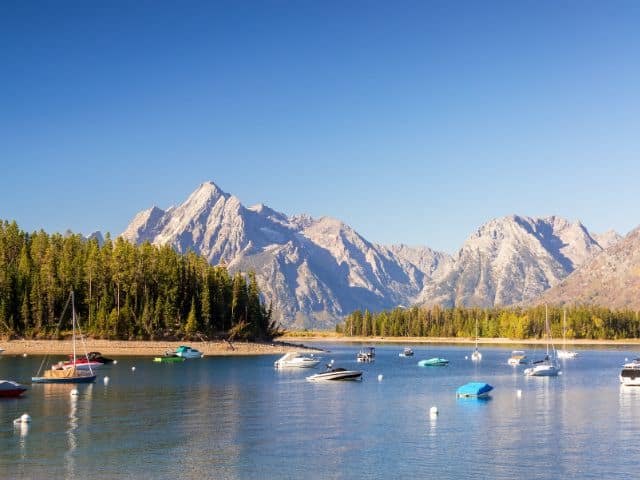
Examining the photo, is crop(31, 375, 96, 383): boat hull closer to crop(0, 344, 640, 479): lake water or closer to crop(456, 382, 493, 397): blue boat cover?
crop(0, 344, 640, 479): lake water

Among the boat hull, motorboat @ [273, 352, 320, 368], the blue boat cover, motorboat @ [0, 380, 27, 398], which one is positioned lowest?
motorboat @ [273, 352, 320, 368]

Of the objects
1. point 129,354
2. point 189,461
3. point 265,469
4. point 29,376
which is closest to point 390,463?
point 265,469

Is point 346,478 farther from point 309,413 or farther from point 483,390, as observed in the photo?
point 483,390

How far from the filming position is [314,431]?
73.1 metres

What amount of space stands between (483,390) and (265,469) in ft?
191

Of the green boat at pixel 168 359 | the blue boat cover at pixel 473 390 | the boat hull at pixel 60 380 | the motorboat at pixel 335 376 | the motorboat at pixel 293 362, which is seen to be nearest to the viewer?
the blue boat cover at pixel 473 390

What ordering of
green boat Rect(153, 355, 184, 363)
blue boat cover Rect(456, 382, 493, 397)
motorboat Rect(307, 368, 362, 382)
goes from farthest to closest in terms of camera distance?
green boat Rect(153, 355, 184, 363), motorboat Rect(307, 368, 362, 382), blue boat cover Rect(456, 382, 493, 397)

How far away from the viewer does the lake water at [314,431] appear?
55.9m

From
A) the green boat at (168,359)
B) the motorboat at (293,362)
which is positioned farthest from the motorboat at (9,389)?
the green boat at (168,359)

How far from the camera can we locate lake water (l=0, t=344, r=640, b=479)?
55.9m

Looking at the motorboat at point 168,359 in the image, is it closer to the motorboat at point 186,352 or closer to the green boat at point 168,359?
the green boat at point 168,359

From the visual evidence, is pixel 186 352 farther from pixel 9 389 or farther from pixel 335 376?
pixel 9 389

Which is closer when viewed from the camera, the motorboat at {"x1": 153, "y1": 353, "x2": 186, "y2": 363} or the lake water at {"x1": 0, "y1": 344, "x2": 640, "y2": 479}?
the lake water at {"x1": 0, "y1": 344, "x2": 640, "y2": 479}

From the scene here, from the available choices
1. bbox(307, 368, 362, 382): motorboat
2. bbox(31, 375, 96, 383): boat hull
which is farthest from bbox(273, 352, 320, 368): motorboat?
bbox(31, 375, 96, 383): boat hull
